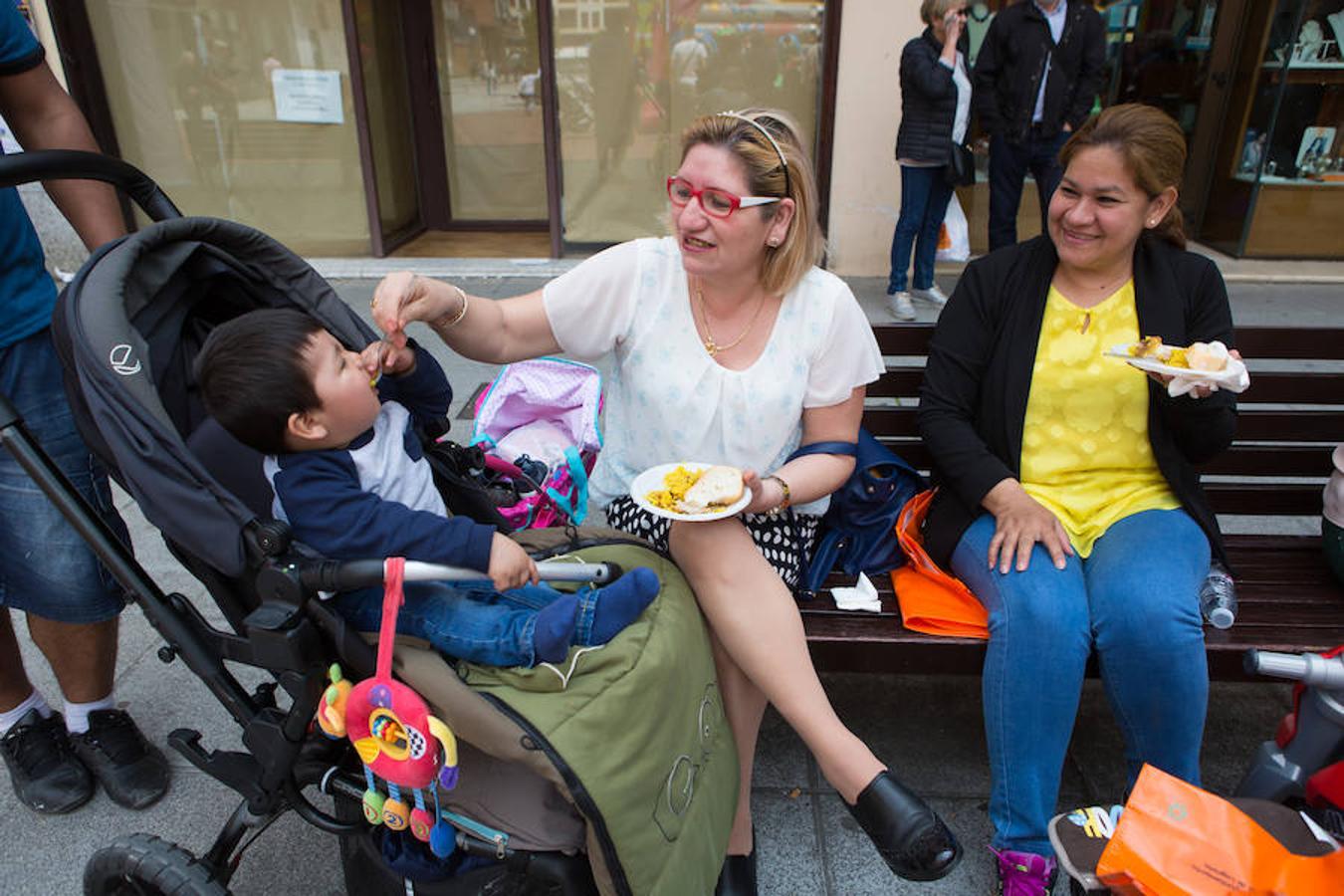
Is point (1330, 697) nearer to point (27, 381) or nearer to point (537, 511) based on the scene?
point (537, 511)

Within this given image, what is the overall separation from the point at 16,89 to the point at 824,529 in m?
2.29

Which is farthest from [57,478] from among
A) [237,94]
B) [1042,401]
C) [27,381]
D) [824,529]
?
[237,94]

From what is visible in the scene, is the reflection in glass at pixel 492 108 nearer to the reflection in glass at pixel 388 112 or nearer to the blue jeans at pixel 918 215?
the reflection in glass at pixel 388 112

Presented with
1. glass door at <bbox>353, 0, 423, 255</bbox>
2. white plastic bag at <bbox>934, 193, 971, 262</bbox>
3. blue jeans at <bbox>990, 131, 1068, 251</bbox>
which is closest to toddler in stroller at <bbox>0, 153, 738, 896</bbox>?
white plastic bag at <bbox>934, 193, 971, 262</bbox>

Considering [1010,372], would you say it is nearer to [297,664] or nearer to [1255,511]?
[1255,511]

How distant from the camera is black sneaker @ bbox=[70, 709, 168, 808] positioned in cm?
244

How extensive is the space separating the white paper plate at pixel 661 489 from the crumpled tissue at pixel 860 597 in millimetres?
474

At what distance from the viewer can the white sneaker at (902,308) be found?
614cm

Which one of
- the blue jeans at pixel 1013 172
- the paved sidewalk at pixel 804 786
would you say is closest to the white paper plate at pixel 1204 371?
the paved sidewalk at pixel 804 786

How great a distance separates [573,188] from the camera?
7477 millimetres

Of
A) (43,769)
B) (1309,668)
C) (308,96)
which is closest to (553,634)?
(1309,668)

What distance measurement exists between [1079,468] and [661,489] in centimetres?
113

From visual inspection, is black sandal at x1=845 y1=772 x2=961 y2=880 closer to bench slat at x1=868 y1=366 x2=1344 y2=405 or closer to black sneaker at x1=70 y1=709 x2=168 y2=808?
bench slat at x1=868 y1=366 x2=1344 y2=405

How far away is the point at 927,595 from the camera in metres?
2.32
